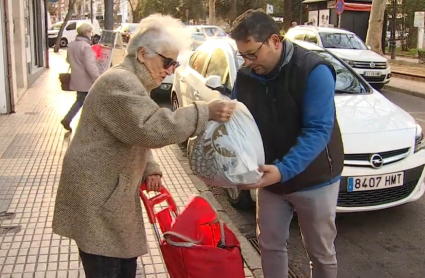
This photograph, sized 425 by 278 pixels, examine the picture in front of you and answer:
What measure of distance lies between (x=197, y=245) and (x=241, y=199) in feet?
9.67

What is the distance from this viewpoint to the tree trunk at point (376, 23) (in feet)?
72.9

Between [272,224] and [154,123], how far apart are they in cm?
112

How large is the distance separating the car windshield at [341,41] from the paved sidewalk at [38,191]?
8466mm

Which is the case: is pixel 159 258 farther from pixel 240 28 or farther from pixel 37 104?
pixel 37 104

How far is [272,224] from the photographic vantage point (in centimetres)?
289

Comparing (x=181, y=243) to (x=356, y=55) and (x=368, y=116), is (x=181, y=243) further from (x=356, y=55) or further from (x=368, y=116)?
(x=356, y=55)

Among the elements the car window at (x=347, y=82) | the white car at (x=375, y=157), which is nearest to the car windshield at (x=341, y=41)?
the car window at (x=347, y=82)

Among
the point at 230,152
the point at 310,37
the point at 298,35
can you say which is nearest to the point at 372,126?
the point at 230,152

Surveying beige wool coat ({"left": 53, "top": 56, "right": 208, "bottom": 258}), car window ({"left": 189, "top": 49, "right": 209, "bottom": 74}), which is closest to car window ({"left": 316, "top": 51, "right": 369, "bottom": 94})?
car window ({"left": 189, "top": 49, "right": 209, "bottom": 74})

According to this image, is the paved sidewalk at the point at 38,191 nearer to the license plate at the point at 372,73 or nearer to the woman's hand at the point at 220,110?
the woman's hand at the point at 220,110

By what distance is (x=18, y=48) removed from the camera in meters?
12.5

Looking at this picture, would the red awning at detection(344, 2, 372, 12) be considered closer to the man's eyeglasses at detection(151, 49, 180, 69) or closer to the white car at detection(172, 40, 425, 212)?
the white car at detection(172, 40, 425, 212)

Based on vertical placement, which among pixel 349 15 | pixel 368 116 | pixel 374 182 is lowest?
pixel 374 182

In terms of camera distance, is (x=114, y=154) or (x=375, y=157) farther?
(x=375, y=157)
